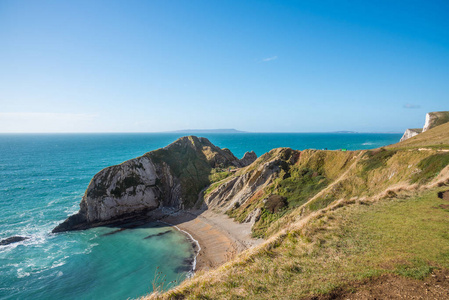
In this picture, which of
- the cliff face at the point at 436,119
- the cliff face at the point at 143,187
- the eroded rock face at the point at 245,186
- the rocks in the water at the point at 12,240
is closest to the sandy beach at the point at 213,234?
the eroded rock face at the point at 245,186

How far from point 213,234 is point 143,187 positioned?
1041 inches

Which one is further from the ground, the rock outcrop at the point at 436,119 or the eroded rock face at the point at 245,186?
the rock outcrop at the point at 436,119

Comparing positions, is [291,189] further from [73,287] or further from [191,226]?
[73,287]

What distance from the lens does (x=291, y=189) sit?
46.1m

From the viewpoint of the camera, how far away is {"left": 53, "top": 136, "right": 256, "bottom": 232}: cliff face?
178 feet

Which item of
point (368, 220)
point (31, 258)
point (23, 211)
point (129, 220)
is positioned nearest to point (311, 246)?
point (368, 220)

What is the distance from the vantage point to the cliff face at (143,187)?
54219mm

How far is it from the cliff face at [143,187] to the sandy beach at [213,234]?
23.2ft

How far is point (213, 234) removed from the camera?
4531 cm

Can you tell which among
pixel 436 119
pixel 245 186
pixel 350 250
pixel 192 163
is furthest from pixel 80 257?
pixel 436 119

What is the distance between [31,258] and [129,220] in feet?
65.0

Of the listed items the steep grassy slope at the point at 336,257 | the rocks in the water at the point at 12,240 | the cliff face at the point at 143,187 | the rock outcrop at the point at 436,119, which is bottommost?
the rocks in the water at the point at 12,240

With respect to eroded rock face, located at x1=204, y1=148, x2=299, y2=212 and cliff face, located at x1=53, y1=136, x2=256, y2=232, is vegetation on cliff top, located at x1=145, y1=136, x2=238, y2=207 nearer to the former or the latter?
cliff face, located at x1=53, y1=136, x2=256, y2=232

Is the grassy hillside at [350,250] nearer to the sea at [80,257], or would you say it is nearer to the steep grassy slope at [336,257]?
the steep grassy slope at [336,257]
